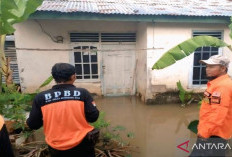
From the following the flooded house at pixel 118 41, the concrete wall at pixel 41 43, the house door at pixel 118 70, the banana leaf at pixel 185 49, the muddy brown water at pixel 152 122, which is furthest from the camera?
the house door at pixel 118 70

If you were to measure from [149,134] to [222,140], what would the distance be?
238 cm

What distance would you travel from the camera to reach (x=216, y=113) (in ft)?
6.99

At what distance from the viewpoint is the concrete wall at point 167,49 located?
6.14m

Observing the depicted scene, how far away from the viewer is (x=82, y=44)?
6.91 m

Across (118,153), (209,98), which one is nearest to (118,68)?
(118,153)

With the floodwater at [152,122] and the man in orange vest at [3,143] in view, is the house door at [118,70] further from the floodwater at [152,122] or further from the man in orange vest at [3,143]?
the man in orange vest at [3,143]

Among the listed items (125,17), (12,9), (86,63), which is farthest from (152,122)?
(12,9)

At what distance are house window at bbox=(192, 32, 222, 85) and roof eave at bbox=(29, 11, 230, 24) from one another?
0.58m

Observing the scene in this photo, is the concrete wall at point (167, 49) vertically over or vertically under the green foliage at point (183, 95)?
over

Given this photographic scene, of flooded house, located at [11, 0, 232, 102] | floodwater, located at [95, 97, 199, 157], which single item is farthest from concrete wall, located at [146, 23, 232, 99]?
floodwater, located at [95, 97, 199, 157]

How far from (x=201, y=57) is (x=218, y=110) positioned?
16.1 ft

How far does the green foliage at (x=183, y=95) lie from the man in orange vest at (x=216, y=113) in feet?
12.7

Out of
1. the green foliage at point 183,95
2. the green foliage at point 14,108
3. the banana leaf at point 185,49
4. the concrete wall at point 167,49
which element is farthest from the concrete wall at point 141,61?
the green foliage at point 14,108

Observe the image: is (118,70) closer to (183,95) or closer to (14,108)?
(183,95)
